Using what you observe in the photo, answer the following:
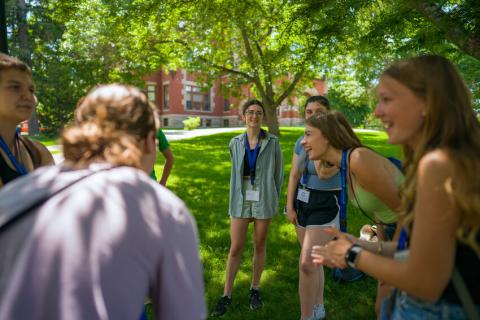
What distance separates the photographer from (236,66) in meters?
23.1

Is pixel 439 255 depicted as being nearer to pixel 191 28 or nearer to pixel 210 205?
pixel 210 205

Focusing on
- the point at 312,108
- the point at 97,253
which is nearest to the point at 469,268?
the point at 97,253

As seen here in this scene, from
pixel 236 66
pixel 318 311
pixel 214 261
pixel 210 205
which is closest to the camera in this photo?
pixel 318 311

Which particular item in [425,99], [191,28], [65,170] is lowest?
[65,170]

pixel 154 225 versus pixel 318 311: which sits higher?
pixel 154 225

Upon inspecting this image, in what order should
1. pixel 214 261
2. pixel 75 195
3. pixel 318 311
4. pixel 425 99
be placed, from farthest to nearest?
pixel 214 261
pixel 318 311
pixel 425 99
pixel 75 195

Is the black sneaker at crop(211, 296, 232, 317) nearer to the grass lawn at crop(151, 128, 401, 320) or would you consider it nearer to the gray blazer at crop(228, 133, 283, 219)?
the grass lawn at crop(151, 128, 401, 320)

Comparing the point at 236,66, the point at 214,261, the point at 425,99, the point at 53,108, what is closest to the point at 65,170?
the point at 425,99

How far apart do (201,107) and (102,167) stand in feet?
167

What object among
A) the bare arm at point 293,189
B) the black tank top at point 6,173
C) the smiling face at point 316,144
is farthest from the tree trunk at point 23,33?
the smiling face at point 316,144

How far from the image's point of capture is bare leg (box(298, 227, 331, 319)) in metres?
3.54

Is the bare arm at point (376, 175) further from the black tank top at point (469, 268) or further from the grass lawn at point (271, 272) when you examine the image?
the black tank top at point (469, 268)

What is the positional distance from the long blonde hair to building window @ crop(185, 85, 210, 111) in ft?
160

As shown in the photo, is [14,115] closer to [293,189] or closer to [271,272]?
[293,189]
